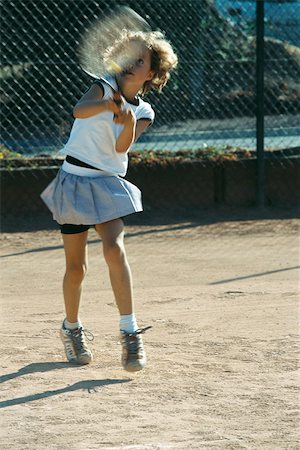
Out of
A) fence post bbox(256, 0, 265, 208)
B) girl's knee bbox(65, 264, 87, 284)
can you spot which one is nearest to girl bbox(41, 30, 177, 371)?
girl's knee bbox(65, 264, 87, 284)

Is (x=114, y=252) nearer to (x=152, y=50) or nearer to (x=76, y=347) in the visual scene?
(x=76, y=347)

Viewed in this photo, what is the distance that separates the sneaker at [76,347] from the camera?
4.91m

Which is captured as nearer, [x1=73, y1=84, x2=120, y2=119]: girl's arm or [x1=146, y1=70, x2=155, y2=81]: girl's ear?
[x1=73, y1=84, x2=120, y2=119]: girl's arm

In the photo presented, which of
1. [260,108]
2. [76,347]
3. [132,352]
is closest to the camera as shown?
[132,352]

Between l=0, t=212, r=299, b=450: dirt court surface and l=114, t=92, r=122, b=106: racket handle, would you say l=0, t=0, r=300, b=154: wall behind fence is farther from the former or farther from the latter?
l=114, t=92, r=122, b=106: racket handle

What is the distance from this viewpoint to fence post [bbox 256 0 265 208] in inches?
358

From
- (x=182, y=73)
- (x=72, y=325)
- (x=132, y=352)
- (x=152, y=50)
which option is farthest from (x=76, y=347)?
(x=182, y=73)

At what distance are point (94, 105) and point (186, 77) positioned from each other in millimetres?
5038

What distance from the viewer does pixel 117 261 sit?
4.74m

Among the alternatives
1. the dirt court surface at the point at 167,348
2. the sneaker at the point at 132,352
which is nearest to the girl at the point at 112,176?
the sneaker at the point at 132,352

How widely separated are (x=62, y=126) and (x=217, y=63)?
1.64m

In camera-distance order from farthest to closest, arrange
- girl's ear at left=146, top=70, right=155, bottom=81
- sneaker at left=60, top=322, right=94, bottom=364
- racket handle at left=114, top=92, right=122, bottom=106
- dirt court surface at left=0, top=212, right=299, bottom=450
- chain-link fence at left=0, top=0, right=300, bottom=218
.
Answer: chain-link fence at left=0, top=0, right=300, bottom=218, sneaker at left=60, top=322, right=94, bottom=364, girl's ear at left=146, top=70, right=155, bottom=81, racket handle at left=114, top=92, right=122, bottom=106, dirt court surface at left=0, top=212, right=299, bottom=450

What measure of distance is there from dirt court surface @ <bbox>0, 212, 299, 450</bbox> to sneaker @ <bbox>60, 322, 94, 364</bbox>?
58mm

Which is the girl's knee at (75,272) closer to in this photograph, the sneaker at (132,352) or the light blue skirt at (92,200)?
the light blue skirt at (92,200)
